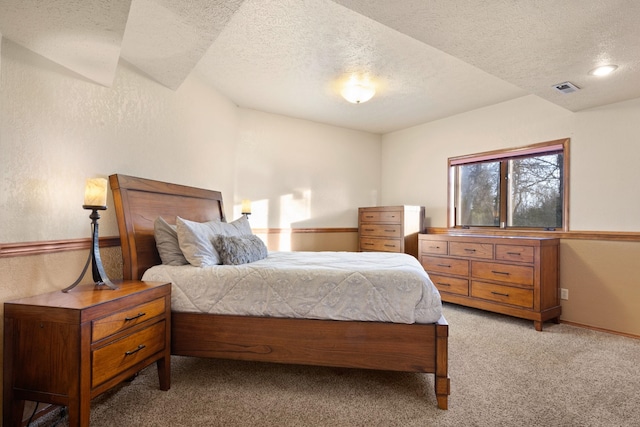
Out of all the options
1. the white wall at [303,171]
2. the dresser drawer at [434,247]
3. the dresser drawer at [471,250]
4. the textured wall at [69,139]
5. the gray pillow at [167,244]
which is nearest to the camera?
the textured wall at [69,139]

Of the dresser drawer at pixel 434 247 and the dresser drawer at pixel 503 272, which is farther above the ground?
the dresser drawer at pixel 434 247

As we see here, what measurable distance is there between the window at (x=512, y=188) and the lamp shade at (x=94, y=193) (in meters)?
4.09

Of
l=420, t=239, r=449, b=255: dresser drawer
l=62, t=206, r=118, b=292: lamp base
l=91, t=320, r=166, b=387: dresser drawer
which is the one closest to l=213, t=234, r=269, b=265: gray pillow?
l=91, t=320, r=166, b=387: dresser drawer

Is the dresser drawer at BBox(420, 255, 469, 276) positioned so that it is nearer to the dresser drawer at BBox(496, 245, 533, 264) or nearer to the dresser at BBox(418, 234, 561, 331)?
the dresser at BBox(418, 234, 561, 331)

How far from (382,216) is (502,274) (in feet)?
5.83

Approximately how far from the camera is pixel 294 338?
2000 millimetres

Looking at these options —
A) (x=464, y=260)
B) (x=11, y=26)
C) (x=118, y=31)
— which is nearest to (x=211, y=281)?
(x=118, y=31)

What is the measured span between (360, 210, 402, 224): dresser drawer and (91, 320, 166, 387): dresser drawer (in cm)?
334

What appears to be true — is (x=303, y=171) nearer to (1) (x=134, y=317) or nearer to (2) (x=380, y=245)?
(2) (x=380, y=245)

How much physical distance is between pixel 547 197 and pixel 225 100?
12.7 feet

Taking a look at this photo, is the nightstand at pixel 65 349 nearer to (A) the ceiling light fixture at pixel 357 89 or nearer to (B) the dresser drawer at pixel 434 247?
(A) the ceiling light fixture at pixel 357 89

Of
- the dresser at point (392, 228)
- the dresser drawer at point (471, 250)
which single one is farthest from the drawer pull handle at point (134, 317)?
the dresser at point (392, 228)

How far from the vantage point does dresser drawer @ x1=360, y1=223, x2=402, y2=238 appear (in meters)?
4.60

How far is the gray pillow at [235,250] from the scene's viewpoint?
236cm
